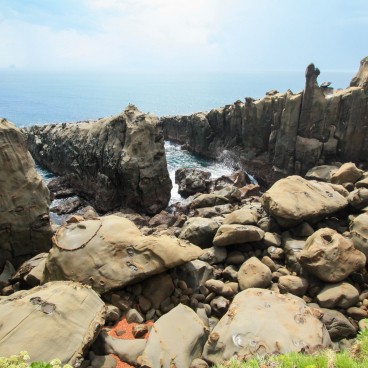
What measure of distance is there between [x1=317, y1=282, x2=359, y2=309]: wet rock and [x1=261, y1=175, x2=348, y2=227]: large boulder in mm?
4099

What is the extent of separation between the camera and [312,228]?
54.6ft

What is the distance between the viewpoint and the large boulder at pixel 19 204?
627 inches

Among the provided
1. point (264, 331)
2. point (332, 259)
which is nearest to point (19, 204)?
point (264, 331)

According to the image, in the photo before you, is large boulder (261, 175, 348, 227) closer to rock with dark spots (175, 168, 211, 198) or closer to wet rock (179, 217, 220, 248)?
wet rock (179, 217, 220, 248)

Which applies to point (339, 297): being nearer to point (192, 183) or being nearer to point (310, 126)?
point (192, 183)

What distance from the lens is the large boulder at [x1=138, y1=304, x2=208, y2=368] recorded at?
9.24 m

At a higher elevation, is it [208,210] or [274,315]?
[274,315]

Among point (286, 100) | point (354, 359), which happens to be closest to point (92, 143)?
point (286, 100)

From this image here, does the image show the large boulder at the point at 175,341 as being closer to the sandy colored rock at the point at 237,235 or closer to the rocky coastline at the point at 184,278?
the rocky coastline at the point at 184,278

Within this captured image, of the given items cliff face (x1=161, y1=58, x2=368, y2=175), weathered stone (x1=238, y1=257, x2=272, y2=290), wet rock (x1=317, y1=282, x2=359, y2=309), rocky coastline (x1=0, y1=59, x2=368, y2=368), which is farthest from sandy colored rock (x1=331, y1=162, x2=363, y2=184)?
cliff face (x1=161, y1=58, x2=368, y2=175)

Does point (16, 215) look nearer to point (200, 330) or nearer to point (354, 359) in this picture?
point (200, 330)

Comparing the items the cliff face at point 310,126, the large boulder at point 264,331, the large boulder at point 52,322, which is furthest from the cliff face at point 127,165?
the large boulder at point 264,331

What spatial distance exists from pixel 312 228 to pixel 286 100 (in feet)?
Answer: 101

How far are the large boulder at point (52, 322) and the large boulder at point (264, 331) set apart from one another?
3.53 m
